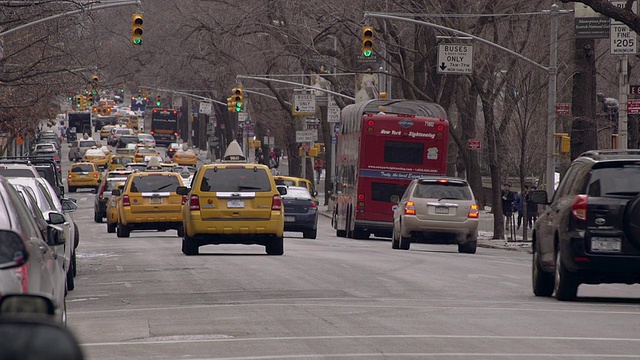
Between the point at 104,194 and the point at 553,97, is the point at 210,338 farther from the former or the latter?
the point at 104,194

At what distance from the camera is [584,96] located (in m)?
33.0

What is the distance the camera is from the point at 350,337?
11.2 meters

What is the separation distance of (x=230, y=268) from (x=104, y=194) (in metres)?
25.7

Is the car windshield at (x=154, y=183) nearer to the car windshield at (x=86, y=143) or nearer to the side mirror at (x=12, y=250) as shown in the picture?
the side mirror at (x=12, y=250)

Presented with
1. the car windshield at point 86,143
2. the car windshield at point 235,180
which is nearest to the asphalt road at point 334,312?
the car windshield at point 235,180

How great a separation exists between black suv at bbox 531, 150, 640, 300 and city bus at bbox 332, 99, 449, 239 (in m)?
20.0

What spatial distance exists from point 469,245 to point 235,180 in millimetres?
8320

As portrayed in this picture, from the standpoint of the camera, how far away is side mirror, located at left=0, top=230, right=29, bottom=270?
236 inches

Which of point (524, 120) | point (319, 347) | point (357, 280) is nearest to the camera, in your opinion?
point (319, 347)

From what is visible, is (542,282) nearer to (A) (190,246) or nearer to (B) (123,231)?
(A) (190,246)

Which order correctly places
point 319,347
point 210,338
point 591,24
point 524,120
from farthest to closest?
point 524,120 → point 591,24 → point 210,338 → point 319,347

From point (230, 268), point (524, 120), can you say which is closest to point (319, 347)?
point (230, 268)

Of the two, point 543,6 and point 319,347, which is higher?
point 543,6

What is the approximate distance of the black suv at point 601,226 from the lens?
14.5m
